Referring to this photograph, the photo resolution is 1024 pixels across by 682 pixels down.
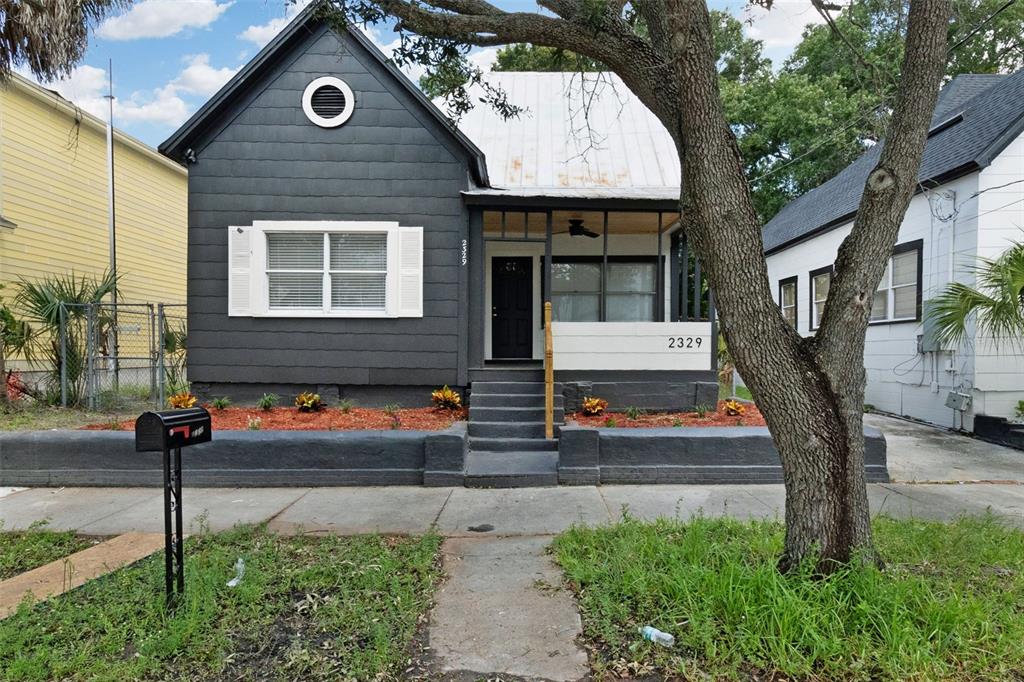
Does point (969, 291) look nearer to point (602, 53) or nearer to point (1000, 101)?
point (1000, 101)

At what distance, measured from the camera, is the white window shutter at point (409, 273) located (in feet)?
27.0

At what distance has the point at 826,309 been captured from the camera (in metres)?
3.09

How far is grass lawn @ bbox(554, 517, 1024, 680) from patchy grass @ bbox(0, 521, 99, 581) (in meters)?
3.53

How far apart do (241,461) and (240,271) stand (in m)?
3.55

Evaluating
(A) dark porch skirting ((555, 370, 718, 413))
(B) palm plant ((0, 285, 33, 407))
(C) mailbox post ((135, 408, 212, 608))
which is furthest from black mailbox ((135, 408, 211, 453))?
(B) palm plant ((0, 285, 33, 407))

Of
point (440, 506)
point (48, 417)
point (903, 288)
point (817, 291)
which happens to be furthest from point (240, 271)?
point (817, 291)

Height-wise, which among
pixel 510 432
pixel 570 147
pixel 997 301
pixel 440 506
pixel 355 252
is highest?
pixel 570 147

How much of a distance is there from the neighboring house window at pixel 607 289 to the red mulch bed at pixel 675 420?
106 inches

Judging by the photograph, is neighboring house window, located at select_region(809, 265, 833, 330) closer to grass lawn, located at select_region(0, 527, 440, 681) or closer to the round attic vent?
the round attic vent

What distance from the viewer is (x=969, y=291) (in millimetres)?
6910

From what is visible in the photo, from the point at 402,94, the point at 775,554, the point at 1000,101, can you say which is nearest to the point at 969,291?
the point at 1000,101

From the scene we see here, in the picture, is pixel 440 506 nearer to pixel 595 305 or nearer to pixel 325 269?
pixel 325 269

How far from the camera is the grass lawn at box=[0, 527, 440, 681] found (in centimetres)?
253

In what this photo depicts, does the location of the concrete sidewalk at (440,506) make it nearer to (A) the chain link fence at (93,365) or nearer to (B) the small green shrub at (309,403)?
(B) the small green shrub at (309,403)
